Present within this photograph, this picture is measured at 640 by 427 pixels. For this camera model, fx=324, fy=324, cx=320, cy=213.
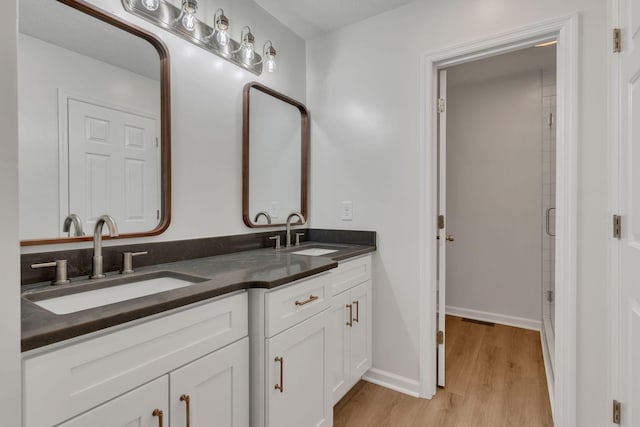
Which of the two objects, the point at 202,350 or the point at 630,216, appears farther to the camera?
the point at 630,216

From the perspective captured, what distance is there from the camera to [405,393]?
A: 1968 mm

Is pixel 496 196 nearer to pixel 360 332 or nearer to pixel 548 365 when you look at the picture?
pixel 548 365

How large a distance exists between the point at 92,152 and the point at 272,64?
1.13 metres

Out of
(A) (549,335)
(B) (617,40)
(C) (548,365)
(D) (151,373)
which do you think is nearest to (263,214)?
(D) (151,373)

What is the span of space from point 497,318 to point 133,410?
3188 mm

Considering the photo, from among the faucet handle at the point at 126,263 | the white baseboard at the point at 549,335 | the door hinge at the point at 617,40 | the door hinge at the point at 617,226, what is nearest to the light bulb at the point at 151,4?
the faucet handle at the point at 126,263

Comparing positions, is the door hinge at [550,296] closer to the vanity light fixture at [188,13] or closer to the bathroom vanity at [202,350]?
the bathroom vanity at [202,350]

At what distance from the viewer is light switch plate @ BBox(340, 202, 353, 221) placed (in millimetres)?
2223

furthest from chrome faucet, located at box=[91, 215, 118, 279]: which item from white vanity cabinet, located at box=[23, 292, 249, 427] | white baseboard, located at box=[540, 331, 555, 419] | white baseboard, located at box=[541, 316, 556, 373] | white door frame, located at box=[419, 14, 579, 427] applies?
white baseboard, located at box=[541, 316, 556, 373]

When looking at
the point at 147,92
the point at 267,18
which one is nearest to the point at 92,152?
the point at 147,92

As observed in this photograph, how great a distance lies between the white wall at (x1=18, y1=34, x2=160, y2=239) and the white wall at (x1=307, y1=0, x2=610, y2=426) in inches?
57.8

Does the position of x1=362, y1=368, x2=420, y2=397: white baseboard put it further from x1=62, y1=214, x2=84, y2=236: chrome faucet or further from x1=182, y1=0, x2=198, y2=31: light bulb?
x1=182, y1=0, x2=198, y2=31: light bulb

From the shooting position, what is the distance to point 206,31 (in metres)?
1.65

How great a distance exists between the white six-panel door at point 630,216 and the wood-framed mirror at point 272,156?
5.55 feet
